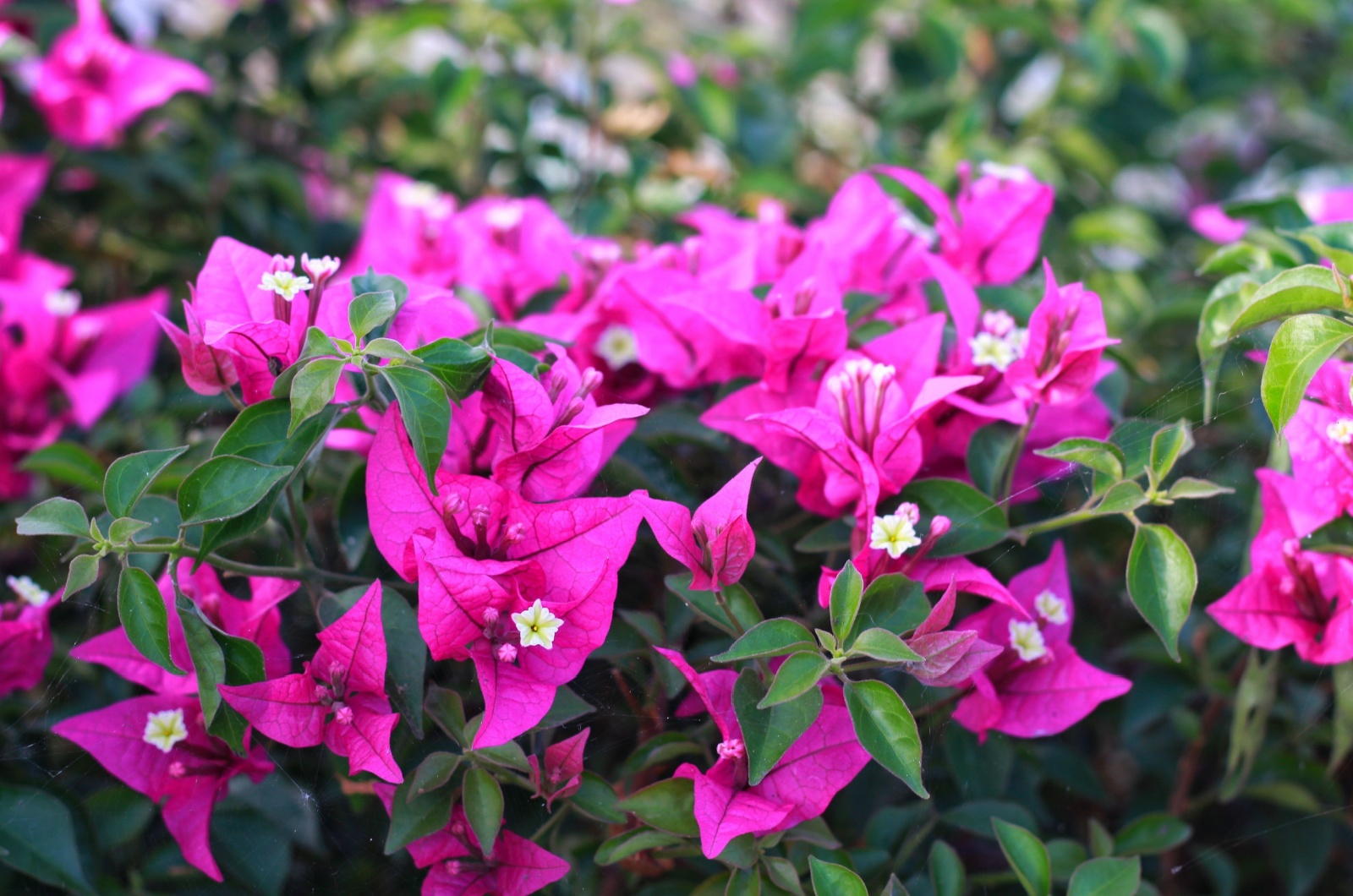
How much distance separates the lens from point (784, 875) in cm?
65

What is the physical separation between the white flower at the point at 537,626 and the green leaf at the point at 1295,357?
44 cm

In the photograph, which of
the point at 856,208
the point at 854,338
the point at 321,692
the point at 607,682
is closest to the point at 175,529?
the point at 321,692

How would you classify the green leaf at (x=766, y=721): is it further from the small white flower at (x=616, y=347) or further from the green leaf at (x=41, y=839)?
the green leaf at (x=41, y=839)

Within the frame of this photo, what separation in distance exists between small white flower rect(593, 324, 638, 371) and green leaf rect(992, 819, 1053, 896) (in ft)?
1.44

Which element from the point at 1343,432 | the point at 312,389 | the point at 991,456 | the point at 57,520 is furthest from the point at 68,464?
the point at 1343,432

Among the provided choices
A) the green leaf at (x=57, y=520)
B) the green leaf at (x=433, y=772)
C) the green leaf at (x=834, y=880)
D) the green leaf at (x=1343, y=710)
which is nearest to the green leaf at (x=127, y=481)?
the green leaf at (x=57, y=520)

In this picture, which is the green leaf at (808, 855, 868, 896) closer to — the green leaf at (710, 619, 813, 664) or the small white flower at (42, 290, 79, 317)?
the green leaf at (710, 619, 813, 664)

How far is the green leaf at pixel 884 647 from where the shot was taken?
58 cm

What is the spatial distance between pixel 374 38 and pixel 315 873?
1220mm

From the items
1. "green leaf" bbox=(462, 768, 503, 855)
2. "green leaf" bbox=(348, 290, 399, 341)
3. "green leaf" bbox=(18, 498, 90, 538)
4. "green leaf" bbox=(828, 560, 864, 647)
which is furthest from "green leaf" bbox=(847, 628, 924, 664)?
"green leaf" bbox=(18, 498, 90, 538)

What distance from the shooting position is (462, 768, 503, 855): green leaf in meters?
0.63

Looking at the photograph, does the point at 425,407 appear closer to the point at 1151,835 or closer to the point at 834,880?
the point at 834,880

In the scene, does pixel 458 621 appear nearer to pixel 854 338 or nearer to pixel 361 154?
pixel 854 338

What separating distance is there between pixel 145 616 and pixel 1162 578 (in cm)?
61
